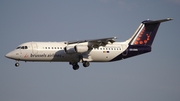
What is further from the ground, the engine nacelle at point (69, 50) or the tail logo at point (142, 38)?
the tail logo at point (142, 38)

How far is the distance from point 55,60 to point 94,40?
400 centimetres

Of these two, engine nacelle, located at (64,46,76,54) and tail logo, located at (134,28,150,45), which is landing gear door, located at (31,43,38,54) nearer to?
engine nacelle, located at (64,46,76,54)

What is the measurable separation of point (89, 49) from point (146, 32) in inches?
272

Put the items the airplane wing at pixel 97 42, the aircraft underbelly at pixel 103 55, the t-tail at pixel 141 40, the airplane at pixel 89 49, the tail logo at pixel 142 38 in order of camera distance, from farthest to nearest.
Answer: the tail logo at pixel 142 38 < the t-tail at pixel 141 40 < the aircraft underbelly at pixel 103 55 < the airplane at pixel 89 49 < the airplane wing at pixel 97 42

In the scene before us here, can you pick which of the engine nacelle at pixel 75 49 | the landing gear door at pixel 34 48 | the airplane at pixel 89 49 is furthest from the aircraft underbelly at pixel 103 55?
the landing gear door at pixel 34 48

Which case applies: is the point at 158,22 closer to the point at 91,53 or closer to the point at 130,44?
the point at 130,44

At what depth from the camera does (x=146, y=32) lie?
38.8 meters

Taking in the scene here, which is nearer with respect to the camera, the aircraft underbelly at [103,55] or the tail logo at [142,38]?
the aircraft underbelly at [103,55]

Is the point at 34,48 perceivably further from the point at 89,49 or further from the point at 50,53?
the point at 89,49

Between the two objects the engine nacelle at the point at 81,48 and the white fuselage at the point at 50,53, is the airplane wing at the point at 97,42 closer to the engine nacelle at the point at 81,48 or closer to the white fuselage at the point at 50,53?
the engine nacelle at the point at 81,48

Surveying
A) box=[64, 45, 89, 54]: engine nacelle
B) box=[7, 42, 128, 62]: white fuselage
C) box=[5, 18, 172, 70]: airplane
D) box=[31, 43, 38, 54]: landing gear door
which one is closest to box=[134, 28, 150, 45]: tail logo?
box=[5, 18, 172, 70]: airplane

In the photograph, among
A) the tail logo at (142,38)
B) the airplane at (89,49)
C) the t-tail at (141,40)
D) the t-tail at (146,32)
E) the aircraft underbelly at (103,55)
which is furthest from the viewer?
the t-tail at (146,32)

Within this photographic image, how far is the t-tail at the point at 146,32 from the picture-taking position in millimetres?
38281

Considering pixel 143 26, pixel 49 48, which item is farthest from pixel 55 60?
pixel 143 26
